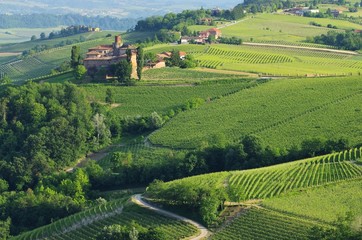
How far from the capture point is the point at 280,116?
63812 mm

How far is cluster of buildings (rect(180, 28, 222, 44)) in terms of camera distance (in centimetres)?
Answer: 10494

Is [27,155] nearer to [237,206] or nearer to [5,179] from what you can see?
[5,179]

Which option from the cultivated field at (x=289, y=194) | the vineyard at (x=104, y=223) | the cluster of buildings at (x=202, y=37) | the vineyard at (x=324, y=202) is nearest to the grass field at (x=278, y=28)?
the cluster of buildings at (x=202, y=37)

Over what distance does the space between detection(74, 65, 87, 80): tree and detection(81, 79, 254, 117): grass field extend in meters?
3.40

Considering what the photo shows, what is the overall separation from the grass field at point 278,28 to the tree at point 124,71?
34.5m

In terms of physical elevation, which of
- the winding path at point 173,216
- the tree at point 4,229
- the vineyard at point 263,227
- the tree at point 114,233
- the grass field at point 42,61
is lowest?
the tree at point 4,229

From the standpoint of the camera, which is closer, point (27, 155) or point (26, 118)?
point (27, 155)

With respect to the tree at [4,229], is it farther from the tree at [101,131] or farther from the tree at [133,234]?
the tree at [101,131]

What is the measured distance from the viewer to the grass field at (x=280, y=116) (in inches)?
2306

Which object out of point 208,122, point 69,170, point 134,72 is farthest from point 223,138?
point 134,72

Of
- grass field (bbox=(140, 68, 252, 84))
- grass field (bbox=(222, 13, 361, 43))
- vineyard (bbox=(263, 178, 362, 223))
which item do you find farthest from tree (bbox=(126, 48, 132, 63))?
vineyard (bbox=(263, 178, 362, 223))

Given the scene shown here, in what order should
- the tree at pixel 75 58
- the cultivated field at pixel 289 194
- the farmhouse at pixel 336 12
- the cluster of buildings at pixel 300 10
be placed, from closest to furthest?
1. the cultivated field at pixel 289 194
2. the tree at pixel 75 58
3. the cluster of buildings at pixel 300 10
4. the farmhouse at pixel 336 12

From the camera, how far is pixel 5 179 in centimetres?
6241

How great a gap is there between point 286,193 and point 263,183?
2.14 m
